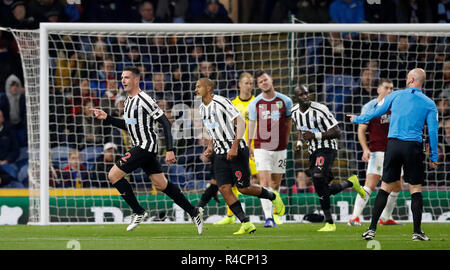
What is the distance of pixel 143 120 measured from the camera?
10055mm

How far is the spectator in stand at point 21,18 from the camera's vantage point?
51.9 feet

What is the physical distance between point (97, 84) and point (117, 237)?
577cm

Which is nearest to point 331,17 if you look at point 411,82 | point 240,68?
point 240,68

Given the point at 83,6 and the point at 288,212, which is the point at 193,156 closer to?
the point at 288,212

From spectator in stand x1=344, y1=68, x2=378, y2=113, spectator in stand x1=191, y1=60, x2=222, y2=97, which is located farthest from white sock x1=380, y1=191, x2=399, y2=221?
spectator in stand x1=191, y1=60, x2=222, y2=97

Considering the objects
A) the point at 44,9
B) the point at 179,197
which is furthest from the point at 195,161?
the point at 44,9

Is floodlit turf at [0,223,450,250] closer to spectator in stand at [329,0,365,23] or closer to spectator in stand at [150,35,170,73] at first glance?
spectator in stand at [150,35,170,73]

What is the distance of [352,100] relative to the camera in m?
14.5

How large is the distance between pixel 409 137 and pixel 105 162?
6536 millimetres

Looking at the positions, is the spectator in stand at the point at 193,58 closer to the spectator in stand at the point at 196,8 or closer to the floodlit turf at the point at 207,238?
the spectator in stand at the point at 196,8

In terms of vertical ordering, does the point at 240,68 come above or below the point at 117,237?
above

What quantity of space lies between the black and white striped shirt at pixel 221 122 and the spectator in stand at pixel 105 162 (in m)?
4.11

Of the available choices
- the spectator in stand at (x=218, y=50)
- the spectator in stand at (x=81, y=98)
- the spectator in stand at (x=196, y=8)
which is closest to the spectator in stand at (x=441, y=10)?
the spectator in stand at (x=218, y=50)

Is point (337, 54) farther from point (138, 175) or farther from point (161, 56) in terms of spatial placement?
point (138, 175)
